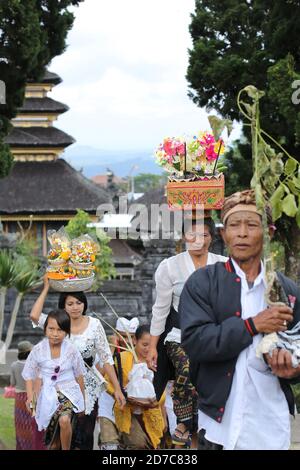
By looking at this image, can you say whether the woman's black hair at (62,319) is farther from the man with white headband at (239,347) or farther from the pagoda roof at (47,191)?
the pagoda roof at (47,191)

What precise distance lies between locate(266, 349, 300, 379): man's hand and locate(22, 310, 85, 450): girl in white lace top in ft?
10.5

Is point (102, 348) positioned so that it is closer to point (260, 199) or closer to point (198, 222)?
point (198, 222)

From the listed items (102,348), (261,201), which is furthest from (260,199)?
(102,348)

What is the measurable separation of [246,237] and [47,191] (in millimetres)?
39001

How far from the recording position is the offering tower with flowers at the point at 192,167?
8.88 m

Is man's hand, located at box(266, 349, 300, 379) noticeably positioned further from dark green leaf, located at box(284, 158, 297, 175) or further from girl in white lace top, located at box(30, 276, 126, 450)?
girl in white lace top, located at box(30, 276, 126, 450)

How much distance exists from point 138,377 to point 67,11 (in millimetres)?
15570

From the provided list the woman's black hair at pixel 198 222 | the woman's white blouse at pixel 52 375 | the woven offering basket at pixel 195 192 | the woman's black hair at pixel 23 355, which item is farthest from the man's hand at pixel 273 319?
the woman's black hair at pixel 23 355

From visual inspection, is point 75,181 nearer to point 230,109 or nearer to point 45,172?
point 45,172

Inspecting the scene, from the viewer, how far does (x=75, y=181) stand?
45.4 m

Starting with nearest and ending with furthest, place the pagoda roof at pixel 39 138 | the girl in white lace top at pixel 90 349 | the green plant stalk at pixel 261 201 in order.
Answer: the green plant stalk at pixel 261 201 → the girl in white lace top at pixel 90 349 → the pagoda roof at pixel 39 138

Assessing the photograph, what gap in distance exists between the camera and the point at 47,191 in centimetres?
4472

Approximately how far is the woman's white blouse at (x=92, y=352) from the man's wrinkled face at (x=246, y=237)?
3398mm
